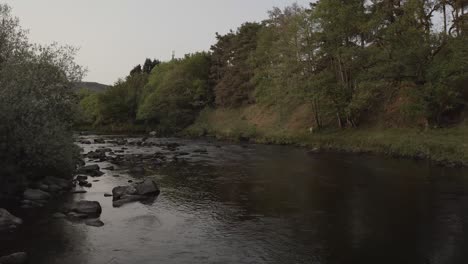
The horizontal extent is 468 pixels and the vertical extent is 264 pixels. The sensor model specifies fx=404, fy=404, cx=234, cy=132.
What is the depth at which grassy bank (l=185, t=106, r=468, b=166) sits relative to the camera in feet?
120

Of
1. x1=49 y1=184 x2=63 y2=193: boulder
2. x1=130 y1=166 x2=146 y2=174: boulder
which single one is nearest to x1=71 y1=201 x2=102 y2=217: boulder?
x1=49 y1=184 x2=63 y2=193: boulder

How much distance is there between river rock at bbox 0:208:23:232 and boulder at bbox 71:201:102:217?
8.52 feet

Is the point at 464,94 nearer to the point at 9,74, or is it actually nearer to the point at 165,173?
the point at 165,173

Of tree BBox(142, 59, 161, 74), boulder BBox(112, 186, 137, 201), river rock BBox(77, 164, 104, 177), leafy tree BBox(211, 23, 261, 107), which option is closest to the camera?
boulder BBox(112, 186, 137, 201)

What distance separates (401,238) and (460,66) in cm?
2974

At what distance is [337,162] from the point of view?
122ft

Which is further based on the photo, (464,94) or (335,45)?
(335,45)

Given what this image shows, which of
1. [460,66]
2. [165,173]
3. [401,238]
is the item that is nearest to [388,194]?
[401,238]

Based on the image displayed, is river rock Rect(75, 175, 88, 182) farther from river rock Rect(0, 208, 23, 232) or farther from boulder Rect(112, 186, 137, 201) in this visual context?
river rock Rect(0, 208, 23, 232)

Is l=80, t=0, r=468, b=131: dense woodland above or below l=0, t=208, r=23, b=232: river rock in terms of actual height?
above

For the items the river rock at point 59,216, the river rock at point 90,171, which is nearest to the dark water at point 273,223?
the river rock at point 59,216

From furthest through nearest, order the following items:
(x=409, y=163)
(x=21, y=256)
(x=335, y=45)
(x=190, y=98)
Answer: (x=190, y=98) → (x=335, y=45) → (x=409, y=163) → (x=21, y=256)

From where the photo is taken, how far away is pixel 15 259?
1322cm

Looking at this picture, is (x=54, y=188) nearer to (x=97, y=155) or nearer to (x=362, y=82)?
(x=97, y=155)
